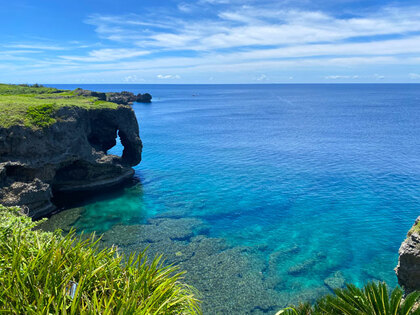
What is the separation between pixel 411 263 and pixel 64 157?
37.8 metres

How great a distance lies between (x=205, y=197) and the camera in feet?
140

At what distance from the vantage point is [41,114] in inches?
1501

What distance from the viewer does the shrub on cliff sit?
980 cm

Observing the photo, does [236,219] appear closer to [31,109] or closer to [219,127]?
[31,109]

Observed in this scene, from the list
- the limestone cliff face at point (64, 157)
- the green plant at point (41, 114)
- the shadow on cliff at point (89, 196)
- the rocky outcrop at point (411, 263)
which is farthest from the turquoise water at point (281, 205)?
the green plant at point (41, 114)

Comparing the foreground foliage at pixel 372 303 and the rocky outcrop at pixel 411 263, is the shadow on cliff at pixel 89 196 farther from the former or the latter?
the foreground foliage at pixel 372 303

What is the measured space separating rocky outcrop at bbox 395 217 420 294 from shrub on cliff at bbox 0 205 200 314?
12.6m

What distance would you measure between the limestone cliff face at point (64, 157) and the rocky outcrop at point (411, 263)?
35675 mm

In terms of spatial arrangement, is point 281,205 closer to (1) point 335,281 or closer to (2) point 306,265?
(2) point 306,265

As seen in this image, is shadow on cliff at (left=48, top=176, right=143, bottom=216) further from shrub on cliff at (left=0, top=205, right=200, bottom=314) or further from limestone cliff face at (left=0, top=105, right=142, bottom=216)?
shrub on cliff at (left=0, top=205, right=200, bottom=314)

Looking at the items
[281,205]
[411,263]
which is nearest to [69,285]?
[411,263]

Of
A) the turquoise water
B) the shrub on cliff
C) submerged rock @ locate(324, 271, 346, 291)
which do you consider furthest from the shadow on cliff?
the shrub on cliff

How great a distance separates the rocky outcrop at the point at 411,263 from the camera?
16719 mm

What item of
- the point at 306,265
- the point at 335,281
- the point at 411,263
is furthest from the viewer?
the point at 306,265
